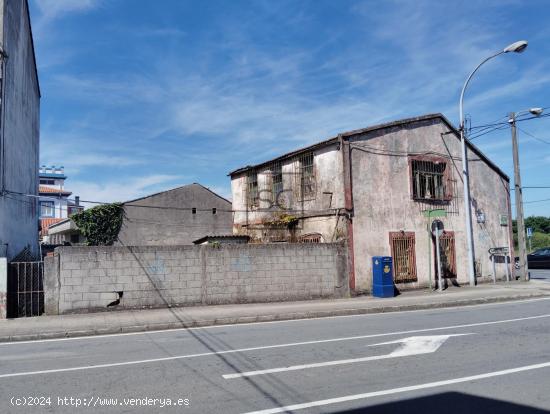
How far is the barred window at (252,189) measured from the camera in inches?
A: 939

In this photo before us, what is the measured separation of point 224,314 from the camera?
13.1 metres

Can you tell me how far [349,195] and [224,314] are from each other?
6.82 meters

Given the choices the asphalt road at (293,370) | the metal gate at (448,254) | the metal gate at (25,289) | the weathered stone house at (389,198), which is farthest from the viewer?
the metal gate at (448,254)

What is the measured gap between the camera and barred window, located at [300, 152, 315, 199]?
1948 centimetres

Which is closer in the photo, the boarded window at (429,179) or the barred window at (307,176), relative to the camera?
the barred window at (307,176)

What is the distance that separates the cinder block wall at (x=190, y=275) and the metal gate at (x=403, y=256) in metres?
2.57

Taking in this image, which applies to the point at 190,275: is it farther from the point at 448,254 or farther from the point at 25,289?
the point at 448,254

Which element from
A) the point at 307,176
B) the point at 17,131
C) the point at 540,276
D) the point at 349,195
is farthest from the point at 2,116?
the point at 540,276

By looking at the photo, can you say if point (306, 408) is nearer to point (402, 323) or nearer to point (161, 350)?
point (161, 350)

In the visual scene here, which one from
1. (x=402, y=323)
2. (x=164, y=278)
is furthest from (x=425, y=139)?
(x=164, y=278)

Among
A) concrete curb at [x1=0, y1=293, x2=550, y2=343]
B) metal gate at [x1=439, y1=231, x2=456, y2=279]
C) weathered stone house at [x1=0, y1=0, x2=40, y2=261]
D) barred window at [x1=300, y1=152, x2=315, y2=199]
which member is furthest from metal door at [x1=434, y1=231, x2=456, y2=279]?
weathered stone house at [x1=0, y1=0, x2=40, y2=261]

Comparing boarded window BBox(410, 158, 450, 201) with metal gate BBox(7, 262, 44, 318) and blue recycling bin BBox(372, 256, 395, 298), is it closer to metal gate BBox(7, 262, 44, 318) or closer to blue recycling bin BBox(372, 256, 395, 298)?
blue recycling bin BBox(372, 256, 395, 298)

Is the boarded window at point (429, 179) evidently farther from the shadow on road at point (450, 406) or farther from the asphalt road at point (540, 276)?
the shadow on road at point (450, 406)

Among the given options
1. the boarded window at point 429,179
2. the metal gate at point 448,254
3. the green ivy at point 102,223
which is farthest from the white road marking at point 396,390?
the green ivy at point 102,223
